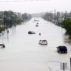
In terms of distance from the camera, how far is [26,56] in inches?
209

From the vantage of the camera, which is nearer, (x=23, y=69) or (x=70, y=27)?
(x=23, y=69)

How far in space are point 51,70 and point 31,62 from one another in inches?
37.6

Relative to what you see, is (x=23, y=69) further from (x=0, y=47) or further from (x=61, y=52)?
(x=0, y=47)

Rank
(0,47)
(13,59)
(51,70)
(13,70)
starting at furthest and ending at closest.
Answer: (0,47), (13,59), (13,70), (51,70)

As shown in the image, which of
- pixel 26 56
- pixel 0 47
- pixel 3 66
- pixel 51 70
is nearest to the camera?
pixel 51 70

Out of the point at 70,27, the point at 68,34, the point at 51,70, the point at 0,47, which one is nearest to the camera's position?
the point at 51,70

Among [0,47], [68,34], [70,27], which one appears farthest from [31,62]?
[68,34]

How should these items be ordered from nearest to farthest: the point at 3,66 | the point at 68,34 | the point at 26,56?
the point at 3,66 < the point at 26,56 < the point at 68,34

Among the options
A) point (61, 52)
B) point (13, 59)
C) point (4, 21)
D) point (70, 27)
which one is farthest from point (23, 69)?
point (4, 21)

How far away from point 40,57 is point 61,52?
859 mm

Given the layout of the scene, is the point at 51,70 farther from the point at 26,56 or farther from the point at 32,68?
the point at 26,56

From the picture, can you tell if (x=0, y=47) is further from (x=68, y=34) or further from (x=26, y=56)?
(x=68, y=34)

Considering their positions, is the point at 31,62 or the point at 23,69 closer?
the point at 23,69

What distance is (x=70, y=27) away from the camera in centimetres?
1030
